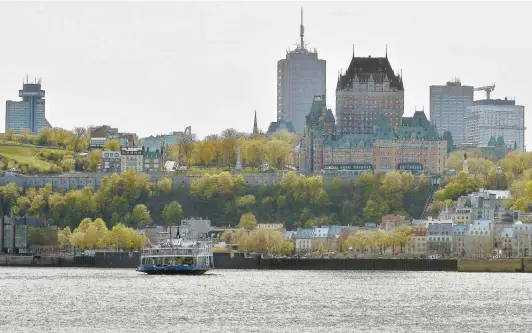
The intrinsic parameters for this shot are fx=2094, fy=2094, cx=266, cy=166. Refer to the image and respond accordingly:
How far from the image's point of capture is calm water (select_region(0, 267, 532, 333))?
396ft

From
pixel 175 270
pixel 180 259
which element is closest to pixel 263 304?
pixel 175 270

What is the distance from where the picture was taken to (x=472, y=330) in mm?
118875

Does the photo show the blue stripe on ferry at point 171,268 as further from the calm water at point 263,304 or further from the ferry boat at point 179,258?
the calm water at point 263,304

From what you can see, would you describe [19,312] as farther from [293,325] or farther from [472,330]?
[472,330]

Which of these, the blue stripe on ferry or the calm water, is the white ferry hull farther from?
the calm water

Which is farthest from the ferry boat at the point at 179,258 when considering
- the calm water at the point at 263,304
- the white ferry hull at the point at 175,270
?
the calm water at the point at 263,304

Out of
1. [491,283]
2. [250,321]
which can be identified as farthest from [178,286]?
[250,321]

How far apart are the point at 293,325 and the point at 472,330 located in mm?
10291

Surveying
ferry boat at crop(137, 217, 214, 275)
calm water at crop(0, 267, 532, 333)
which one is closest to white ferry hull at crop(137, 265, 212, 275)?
ferry boat at crop(137, 217, 214, 275)

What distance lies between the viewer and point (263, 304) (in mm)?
139250

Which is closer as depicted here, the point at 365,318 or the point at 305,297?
the point at 365,318

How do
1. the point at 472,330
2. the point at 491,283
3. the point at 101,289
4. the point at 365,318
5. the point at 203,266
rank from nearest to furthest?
1. the point at 472,330
2. the point at 365,318
3. the point at 101,289
4. the point at 491,283
5. the point at 203,266

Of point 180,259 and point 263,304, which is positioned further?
point 180,259

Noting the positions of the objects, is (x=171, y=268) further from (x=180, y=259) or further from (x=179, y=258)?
(x=179, y=258)
